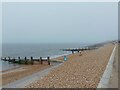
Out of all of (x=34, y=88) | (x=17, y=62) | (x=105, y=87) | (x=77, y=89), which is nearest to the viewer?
(x=105, y=87)

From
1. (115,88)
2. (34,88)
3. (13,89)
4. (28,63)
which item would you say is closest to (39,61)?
(28,63)

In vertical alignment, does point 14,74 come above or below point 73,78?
below

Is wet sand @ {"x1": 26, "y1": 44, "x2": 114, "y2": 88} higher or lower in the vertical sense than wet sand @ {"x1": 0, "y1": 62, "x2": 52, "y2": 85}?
higher

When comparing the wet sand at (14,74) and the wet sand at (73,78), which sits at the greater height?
the wet sand at (73,78)

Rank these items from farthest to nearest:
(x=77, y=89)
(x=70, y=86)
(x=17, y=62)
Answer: (x=17, y=62) < (x=70, y=86) < (x=77, y=89)

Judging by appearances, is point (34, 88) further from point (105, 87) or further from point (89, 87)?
point (105, 87)

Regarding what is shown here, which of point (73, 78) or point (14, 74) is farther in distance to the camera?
point (14, 74)

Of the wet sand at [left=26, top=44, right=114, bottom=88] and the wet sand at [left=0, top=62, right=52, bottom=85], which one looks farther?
the wet sand at [left=0, top=62, right=52, bottom=85]

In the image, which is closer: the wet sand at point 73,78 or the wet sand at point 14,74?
the wet sand at point 73,78

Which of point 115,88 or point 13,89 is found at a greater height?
point 115,88

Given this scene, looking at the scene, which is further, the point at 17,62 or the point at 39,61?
the point at 17,62

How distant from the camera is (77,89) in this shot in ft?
32.1

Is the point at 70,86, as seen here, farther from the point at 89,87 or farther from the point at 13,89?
the point at 13,89

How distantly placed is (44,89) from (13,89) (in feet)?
14.7
